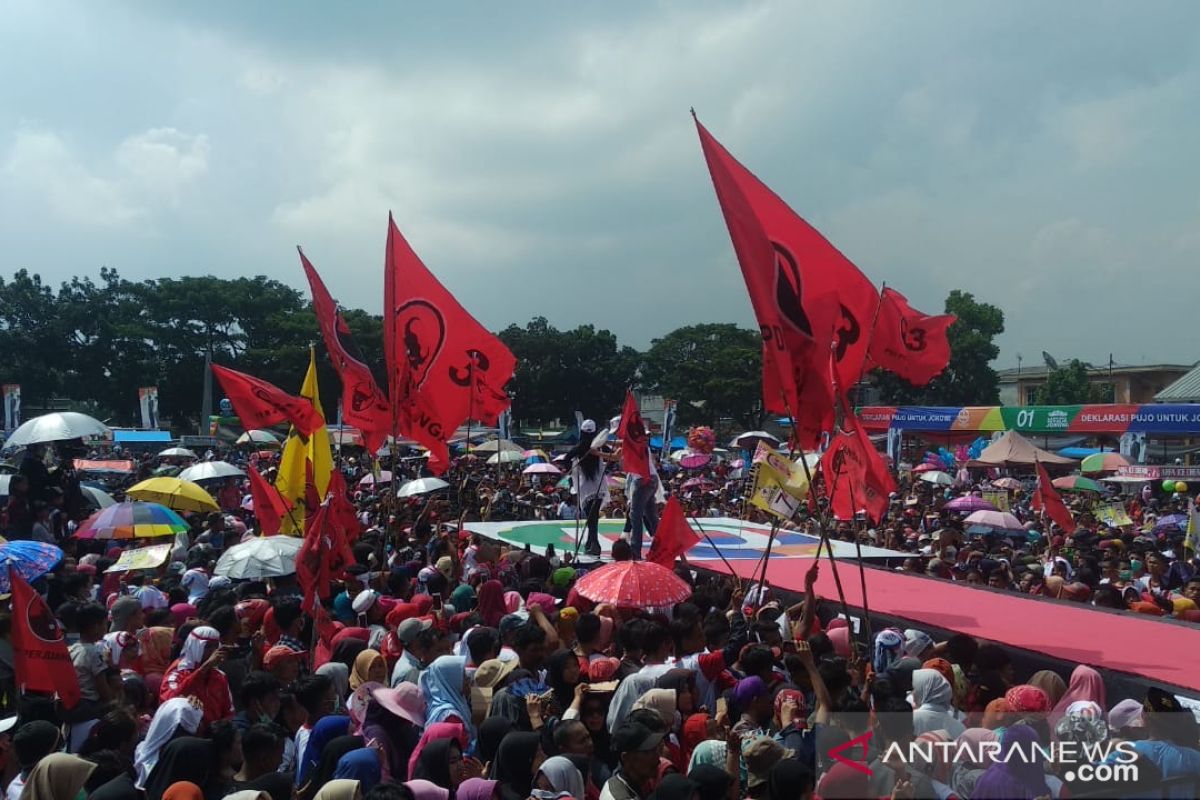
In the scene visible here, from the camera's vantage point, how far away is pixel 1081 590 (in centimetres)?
856

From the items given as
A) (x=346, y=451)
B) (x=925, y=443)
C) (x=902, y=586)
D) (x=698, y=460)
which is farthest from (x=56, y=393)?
(x=902, y=586)

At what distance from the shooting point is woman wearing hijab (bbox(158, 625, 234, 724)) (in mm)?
4719

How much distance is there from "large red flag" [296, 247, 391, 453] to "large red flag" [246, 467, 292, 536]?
→ 1.15m

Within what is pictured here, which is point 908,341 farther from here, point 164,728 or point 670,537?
point 164,728

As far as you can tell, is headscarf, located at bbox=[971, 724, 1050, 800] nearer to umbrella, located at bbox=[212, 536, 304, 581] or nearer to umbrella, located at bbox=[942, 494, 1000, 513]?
umbrella, located at bbox=[212, 536, 304, 581]

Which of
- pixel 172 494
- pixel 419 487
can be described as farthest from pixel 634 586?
pixel 419 487

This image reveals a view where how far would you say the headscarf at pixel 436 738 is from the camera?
4.00 m

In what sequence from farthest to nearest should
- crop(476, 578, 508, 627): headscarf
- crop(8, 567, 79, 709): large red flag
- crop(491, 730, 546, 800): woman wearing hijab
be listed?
crop(476, 578, 508, 627): headscarf < crop(8, 567, 79, 709): large red flag < crop(491, 730, 546, 800): woman wearing hijab

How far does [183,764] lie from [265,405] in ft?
23.0

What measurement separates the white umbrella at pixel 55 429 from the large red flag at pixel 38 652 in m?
7.28

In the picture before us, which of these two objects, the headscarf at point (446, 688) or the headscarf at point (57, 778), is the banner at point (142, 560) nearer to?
the headscarf at point (446, 688)

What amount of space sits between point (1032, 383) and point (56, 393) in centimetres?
7641

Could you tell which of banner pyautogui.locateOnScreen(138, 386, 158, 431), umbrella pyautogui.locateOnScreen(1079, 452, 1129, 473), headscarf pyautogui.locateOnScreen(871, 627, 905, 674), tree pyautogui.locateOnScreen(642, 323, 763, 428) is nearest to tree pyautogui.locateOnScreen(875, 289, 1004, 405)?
tree pyautogui.locateOnScreen(642, 323, 763, 428)

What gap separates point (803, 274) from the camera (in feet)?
20.8
